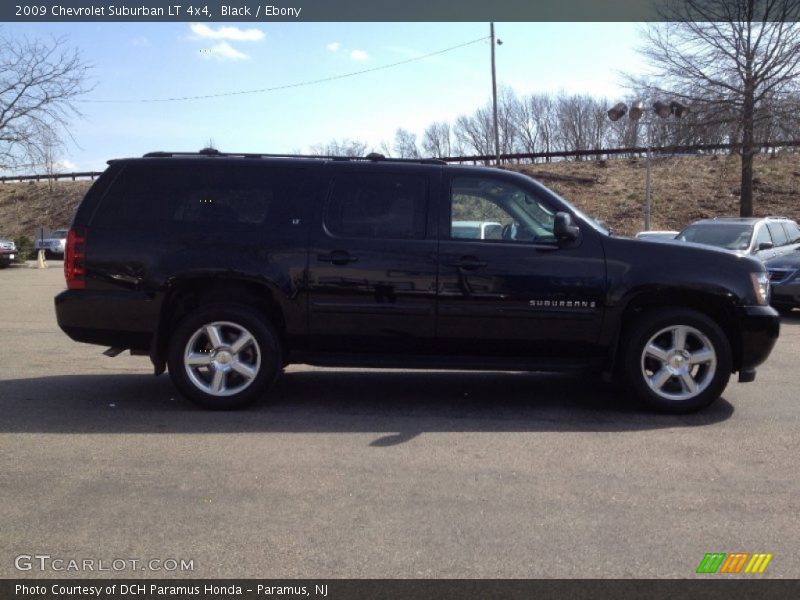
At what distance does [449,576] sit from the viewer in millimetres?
3244

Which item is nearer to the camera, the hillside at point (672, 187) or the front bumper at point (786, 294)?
the front bumper at point (786, 294)

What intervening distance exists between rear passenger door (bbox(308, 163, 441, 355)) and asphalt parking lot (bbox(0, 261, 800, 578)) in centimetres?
64

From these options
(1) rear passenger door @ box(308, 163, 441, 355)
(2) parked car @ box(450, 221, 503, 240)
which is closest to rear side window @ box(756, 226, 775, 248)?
(2) parked car @ box(450, 221, 503, 240)

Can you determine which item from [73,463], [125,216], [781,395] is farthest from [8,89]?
[781,395]

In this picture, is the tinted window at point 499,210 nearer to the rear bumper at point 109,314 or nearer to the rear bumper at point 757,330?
the rear bumper at point 757,330

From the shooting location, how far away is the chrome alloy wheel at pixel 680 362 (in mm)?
5840

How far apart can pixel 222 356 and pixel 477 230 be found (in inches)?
89.3

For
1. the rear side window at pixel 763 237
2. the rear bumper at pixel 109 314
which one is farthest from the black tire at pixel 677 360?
the rear side window at pixel 763 237

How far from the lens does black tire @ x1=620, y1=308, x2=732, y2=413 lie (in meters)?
5.81

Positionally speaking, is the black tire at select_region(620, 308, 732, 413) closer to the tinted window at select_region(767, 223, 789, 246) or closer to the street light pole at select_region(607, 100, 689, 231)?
the tinted window at select_region(767, 223, 789, 246)

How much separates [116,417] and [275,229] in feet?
6.31

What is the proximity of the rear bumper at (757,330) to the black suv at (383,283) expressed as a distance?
11 mm

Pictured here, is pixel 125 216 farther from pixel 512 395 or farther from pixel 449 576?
pixel 449 576
